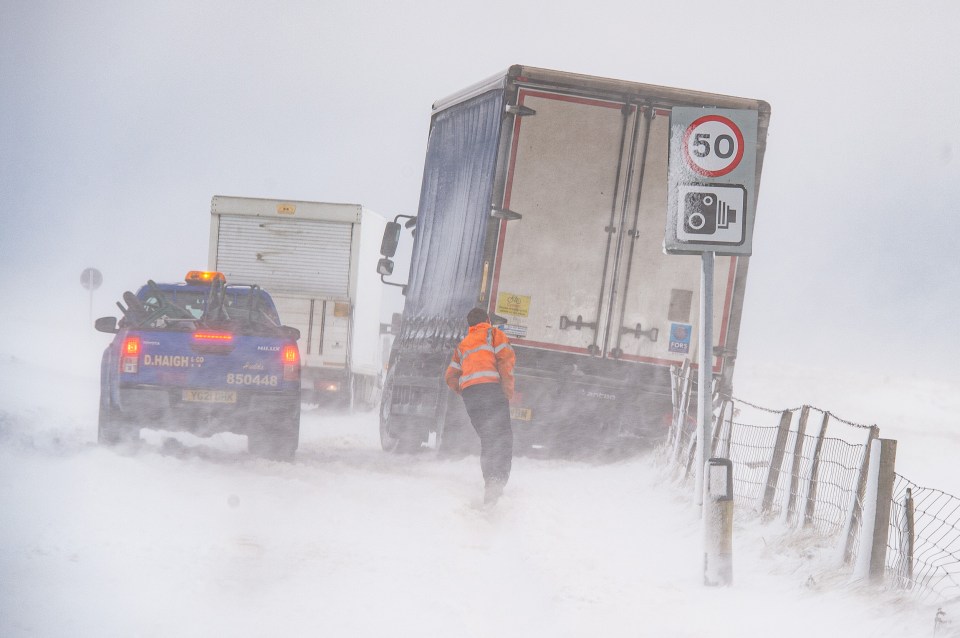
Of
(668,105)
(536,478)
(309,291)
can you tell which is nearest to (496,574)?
(536,478)

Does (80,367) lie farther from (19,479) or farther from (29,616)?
(29,616)

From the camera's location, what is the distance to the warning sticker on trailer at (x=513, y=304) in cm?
1246

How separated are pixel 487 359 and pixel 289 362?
2.48 metres

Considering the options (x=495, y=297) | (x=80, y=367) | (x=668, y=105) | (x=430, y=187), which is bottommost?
(x=80, y=367)

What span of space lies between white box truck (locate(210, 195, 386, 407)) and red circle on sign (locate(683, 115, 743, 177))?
13356mm

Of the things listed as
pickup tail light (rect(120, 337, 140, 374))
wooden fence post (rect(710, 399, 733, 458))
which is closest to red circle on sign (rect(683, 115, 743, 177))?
wooden fence post (rect(710, 399, 733, 458))

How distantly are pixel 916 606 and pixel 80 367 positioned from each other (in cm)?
3147

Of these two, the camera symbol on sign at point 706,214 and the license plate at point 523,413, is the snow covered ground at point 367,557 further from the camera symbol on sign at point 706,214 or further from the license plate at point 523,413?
the camera symbol on sign at point 706,214

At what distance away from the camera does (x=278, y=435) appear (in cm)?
1185

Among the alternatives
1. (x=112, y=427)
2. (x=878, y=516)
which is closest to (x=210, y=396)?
(x=112, y=427)

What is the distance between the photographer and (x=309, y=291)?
2025 cm

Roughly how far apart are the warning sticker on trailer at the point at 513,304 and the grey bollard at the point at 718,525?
5.47 meters

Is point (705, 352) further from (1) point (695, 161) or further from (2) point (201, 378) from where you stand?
(2) point (201, 378)

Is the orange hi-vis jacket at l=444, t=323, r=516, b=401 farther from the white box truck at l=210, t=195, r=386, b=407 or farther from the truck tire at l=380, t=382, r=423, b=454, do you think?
the white box truck at l=210, t=195, r=386, b=407
